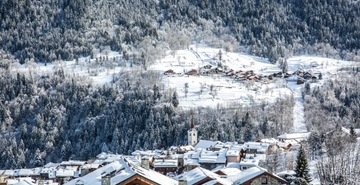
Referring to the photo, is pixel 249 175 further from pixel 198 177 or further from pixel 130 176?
pixel 130 176

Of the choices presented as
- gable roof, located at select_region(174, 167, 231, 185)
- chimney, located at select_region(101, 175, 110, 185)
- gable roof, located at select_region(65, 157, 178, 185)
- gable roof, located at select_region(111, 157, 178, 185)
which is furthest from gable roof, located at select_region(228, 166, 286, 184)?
chimney, located at select_region(101, 175, 110, 185)

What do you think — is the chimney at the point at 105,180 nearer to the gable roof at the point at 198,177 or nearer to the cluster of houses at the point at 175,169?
the cluster of houses at the point at 175,169

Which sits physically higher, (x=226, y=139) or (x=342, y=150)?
(x=342, y=150)

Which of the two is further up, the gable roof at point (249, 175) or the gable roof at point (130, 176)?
the gable roof at point (130, 176)

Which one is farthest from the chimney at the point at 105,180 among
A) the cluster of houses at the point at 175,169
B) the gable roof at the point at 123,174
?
the gable roof at the point at 123,174

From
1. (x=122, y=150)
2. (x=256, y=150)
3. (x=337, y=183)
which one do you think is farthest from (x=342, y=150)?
(x=122, y=150)

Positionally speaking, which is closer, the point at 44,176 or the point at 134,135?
the point at 44,176

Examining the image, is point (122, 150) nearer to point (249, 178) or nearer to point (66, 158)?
point (66, 158)

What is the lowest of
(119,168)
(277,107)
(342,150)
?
(277,107)

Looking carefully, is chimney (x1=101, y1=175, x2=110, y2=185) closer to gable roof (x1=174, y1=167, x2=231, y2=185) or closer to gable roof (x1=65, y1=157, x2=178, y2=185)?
gable roof (x1=65, y1=157, x2=178, y2=185)
